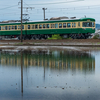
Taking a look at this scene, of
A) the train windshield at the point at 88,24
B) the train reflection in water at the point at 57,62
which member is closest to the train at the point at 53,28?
the train windshield at the point at 88,24

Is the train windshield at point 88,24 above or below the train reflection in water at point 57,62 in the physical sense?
above

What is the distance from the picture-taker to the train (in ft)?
133

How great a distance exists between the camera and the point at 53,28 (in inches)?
1686

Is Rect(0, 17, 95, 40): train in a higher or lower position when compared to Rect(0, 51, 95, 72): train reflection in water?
higher

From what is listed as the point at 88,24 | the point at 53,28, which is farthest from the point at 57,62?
the point at 53,28

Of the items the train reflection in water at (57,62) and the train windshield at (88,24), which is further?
the train windshield at (88,24)

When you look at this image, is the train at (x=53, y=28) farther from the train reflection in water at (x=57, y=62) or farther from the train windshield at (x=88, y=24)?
the train reflection in water at (x=57, y=62)

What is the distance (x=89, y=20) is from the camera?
133ft

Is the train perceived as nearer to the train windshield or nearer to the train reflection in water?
the train windshield

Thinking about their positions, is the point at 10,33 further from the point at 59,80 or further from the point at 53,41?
the point at 59,80

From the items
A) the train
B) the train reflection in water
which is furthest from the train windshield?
the train reflection in water

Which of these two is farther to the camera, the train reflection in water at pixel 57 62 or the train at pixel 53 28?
the train at pixel 53 28

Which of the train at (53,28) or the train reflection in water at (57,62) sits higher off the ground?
the train at (53,28)

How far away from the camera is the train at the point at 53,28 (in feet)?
133
